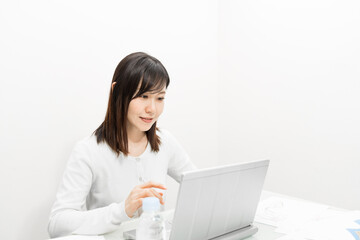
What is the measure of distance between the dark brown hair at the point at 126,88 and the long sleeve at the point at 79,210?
0.40 ft

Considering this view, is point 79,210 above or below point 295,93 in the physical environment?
below

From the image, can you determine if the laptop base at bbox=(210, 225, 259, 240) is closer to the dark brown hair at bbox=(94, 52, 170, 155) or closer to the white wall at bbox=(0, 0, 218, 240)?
the dark brown hair at bbox=(94, 52, 170, 155)

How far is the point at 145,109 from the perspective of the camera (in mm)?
1448

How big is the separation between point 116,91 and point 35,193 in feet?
2.25

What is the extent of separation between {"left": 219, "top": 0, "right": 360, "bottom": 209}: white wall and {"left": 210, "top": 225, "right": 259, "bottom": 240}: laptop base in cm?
115

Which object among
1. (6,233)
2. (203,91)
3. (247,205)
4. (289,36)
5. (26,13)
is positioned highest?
(289,36)

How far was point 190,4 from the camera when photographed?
8.07 ft

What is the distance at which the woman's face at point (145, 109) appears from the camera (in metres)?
1.44

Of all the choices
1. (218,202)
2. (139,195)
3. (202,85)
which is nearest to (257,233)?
(218,202)

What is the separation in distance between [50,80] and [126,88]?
20.4 inches

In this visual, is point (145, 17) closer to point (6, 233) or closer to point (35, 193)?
point (35, 193)

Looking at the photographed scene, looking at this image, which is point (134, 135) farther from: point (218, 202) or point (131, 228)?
point (218, 202)

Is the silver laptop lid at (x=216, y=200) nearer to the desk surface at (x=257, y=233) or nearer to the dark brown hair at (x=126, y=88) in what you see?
the desk surface at (x=257, y=233)

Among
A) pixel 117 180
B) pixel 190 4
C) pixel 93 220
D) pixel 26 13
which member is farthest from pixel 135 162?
pixel 190 4
